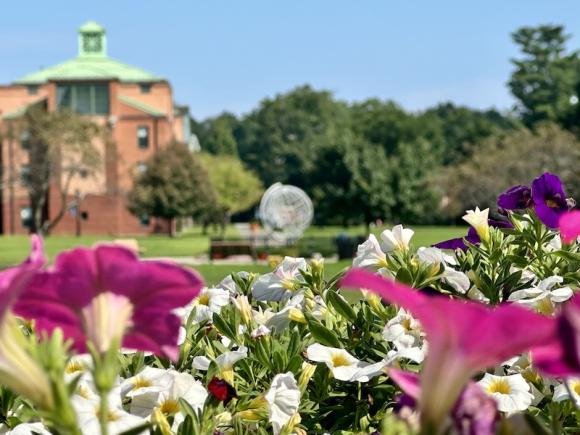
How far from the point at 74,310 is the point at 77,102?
58091 millimetres

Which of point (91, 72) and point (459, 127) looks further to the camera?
point (459, 127)

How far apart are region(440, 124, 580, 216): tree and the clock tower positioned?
110 ft

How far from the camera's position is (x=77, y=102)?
56.8m

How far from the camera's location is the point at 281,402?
1.77 metres

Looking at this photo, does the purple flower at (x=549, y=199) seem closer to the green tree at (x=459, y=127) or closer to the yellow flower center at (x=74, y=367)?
the yellow flower center at (x=74, y=367)

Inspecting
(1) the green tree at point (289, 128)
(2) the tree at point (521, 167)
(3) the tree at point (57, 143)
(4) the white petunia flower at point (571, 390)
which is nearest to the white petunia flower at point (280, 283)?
(4) the white petunia flower at point (571, 390)

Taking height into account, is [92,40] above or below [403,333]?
above

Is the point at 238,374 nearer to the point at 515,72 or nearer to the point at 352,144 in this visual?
the point at 352,144

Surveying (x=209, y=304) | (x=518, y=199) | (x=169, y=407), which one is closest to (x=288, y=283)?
(x=209, y=304)

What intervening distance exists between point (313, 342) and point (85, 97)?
57.2 meters

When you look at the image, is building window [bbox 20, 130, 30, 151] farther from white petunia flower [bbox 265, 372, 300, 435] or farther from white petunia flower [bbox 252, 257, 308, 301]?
white petunia flower [bbox 265, 372, 300, 435]

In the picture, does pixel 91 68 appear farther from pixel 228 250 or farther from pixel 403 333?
pixel 403 333

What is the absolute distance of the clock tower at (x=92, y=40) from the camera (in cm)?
6812

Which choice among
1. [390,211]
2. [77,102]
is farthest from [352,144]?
[77,102]
